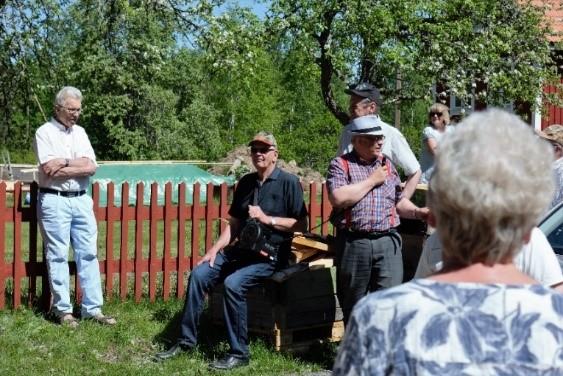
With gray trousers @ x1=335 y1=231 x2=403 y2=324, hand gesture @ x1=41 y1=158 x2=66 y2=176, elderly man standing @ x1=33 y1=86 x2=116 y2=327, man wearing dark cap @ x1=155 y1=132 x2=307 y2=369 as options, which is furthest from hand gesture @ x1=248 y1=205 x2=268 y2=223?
hand gesture @ x1=41 y1=158 x2=66 y2=176

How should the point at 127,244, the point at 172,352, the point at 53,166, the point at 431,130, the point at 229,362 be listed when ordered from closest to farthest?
the point at 229,362 < the point at 172,352 < the point at 53,166 < the point at 127,244 < the point at 431,130

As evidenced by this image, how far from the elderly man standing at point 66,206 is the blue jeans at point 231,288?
104 centimetres

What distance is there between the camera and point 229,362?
6.04m

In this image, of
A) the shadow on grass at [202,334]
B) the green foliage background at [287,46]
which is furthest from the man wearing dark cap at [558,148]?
the green foliage background at [287,46]

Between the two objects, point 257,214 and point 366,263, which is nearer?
point 366,263

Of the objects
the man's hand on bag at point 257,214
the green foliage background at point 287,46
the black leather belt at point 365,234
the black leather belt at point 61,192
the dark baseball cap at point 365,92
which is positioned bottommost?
the black leather belt at point 365,234

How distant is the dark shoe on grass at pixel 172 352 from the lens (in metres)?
6.22

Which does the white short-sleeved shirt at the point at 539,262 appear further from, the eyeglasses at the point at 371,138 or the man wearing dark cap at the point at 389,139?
the man wearing dark cap at the point at 389,139

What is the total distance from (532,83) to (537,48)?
87cm

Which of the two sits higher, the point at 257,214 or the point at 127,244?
the point at 257,214

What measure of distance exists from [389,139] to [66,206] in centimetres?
267

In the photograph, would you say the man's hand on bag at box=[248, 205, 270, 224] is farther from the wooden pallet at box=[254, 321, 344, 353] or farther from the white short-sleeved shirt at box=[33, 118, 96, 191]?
the white short-sleeved shirt at box=[33, 118, 96, 191]

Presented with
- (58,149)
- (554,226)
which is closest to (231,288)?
(58,149)

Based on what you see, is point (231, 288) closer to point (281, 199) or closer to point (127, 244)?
point (281, 199)
